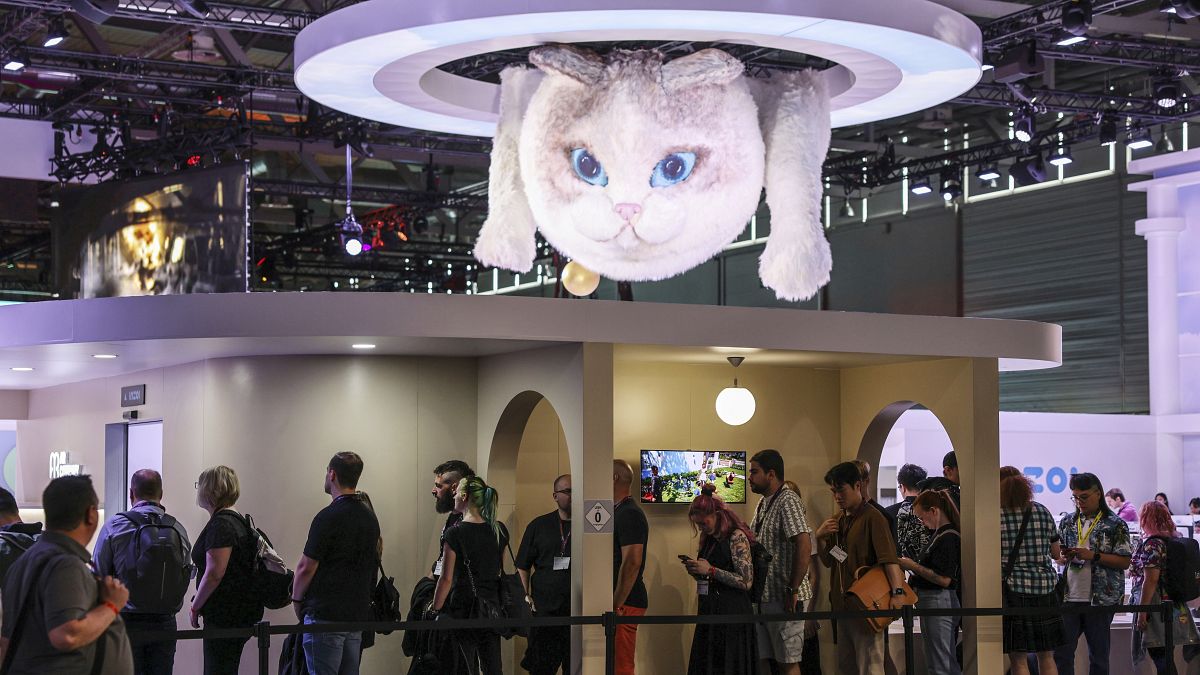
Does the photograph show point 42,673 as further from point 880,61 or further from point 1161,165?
point 1161,165

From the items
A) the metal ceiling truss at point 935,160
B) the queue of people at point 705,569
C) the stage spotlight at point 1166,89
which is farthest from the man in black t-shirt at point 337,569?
the metal ceiling truss at point 935,160

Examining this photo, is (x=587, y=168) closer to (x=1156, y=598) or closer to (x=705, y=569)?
(x=705, y=569)

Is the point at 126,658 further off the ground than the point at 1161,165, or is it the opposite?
the point at 1161,165

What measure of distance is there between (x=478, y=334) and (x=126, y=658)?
346 cm

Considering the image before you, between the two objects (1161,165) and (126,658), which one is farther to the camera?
(1161,165)

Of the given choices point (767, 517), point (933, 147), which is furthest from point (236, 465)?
point (933, 147)

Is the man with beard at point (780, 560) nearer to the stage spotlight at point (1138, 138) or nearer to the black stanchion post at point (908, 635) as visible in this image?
the black stanchion post at point (908, 635)

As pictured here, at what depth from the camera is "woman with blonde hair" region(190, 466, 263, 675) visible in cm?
711

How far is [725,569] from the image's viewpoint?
323 inches

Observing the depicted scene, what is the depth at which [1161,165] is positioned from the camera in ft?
67.6

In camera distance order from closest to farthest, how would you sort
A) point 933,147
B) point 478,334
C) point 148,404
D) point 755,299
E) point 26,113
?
1. point 478,334
2. point 148,404
3. point 26,113
4. point 933,147
5. point 755,299

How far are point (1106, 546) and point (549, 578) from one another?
134 inches

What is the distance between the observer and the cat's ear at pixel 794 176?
23.9 feet

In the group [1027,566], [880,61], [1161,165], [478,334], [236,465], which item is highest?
[1161,165]
